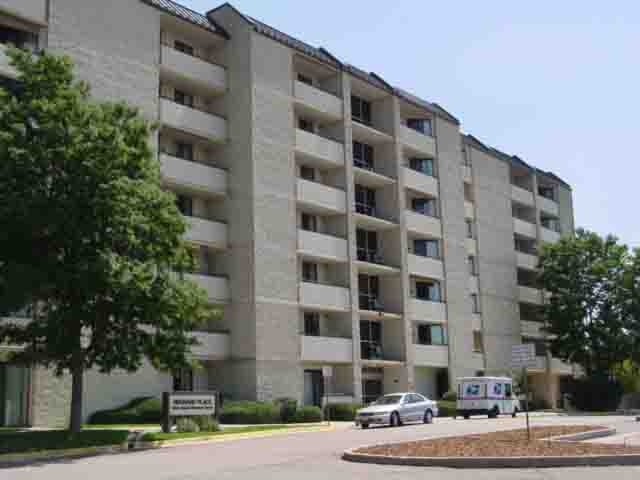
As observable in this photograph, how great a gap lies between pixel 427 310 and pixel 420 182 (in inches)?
327

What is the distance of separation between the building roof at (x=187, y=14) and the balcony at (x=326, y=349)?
16482 mm

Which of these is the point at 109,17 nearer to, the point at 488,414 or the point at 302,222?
the point at 302,222

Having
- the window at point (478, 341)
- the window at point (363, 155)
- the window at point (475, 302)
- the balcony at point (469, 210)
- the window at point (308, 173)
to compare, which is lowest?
the window at point (478, 341)

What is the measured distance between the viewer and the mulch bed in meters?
17.3

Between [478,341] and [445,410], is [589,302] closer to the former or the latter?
[478,341]

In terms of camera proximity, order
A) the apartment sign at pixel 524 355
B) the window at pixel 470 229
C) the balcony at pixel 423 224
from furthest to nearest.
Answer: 1. the window at pixel 470 229
2. the balcony at pixel 423 224
3. the apartment sign at pixel 524 355

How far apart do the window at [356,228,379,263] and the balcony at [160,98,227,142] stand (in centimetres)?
1199

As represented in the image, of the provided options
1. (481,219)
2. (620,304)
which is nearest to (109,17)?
(481,219)

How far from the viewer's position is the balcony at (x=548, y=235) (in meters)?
71.5

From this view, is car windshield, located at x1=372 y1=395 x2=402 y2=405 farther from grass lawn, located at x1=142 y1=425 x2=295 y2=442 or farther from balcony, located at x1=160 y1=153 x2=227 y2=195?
balcony, located at x1=160 y1=153 x2=227 y2=195

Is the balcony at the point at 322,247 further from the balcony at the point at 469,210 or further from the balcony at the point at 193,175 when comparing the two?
the balcony at the point at 469,210

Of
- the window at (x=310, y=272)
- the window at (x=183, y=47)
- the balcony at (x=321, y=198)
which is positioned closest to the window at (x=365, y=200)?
the balcony at (x=321, y=198)

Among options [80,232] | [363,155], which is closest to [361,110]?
[363,155]

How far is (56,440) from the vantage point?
2409 centimetres
